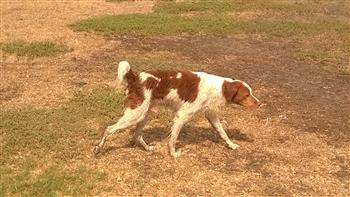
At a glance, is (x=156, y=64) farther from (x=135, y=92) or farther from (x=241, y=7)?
(x=241, y=7)

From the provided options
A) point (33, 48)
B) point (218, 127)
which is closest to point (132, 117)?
point (218, 127)

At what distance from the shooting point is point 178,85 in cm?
854

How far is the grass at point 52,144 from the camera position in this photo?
311 inches

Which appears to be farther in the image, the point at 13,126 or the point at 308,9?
the point at 308,9

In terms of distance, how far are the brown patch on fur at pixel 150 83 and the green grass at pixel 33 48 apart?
20.3 feet

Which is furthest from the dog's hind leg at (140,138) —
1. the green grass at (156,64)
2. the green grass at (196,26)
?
the green grass at (196,26)

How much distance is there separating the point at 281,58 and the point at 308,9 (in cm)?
622

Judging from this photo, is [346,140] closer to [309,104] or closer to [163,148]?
[309,104]

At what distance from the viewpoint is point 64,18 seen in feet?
57.2

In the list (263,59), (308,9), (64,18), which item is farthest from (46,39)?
(308,9)

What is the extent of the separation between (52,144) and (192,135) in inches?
98.6

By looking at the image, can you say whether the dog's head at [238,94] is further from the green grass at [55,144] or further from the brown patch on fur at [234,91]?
the green grass at [55,144]

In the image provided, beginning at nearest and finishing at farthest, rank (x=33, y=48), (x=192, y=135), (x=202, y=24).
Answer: (x=192, y=135)
(x=33, y=48)
(x=202, y=24)

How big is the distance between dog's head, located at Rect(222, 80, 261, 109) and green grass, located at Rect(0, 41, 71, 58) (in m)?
6.55
